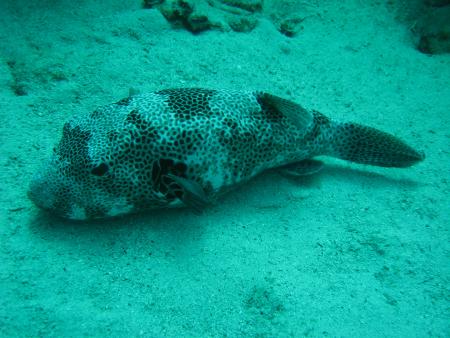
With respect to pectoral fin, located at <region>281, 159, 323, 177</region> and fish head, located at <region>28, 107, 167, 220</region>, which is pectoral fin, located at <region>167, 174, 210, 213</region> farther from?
pectoral fin, located at <region>281, 159, 323, 177</region>

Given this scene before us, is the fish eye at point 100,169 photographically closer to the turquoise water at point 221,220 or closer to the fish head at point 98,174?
the fish head at point 98,174

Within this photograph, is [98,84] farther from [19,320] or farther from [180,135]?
[19,320]

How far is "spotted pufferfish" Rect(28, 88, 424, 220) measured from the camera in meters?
2.67

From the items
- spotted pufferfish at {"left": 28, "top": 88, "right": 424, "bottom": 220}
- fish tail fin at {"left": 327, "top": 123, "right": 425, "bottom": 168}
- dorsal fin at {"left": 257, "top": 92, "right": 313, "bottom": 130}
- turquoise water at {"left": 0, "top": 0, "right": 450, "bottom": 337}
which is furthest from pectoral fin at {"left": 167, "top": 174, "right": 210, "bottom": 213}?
fish tail fin at {"left": 327, "top": 123, "right": 425, "bottom": 168}

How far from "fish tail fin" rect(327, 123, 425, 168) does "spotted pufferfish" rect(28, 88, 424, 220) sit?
0.88m

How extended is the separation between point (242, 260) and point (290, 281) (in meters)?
0.50

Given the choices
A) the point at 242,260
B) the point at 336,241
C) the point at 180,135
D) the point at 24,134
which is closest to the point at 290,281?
the point at 242,260

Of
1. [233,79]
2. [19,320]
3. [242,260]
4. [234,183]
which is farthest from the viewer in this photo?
[233,79]

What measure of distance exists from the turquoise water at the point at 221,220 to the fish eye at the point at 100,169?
0.58 m

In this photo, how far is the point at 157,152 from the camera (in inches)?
108

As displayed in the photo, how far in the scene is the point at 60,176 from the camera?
8.71 ft

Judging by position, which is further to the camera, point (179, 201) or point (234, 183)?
point (234, 183)

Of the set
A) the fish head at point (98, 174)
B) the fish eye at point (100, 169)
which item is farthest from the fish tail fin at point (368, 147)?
the fish eye at point (100, 169)

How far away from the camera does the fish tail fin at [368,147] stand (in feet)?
12.8
